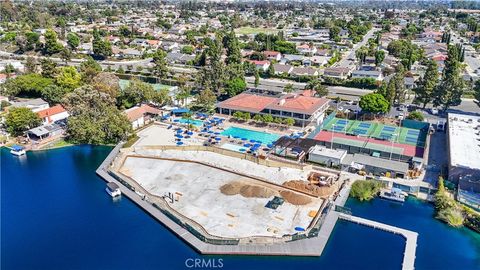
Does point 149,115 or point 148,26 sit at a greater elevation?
point 148,26

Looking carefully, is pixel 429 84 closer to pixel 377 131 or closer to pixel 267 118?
pixel 377 131

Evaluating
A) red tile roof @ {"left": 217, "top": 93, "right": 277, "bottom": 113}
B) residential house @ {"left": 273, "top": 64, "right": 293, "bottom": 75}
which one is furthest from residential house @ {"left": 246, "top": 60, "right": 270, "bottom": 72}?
red tile roof @ {"left": 217, "top": 93, "right": 277, "bottom": 113}

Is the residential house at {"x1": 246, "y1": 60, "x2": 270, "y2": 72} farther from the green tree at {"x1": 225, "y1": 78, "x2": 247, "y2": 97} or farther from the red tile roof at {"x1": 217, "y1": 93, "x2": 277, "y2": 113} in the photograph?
the red tile roof at {"x1": 217, "y1": 93, "x2": 277, "y2": 113}

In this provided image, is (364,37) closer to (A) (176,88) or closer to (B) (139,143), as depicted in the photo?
(A) (176,88)

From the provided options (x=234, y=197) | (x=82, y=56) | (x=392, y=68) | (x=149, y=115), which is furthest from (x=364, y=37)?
(x=234, y=197)

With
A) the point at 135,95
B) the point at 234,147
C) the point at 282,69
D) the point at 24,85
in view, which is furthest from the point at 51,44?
the point at 234,147
